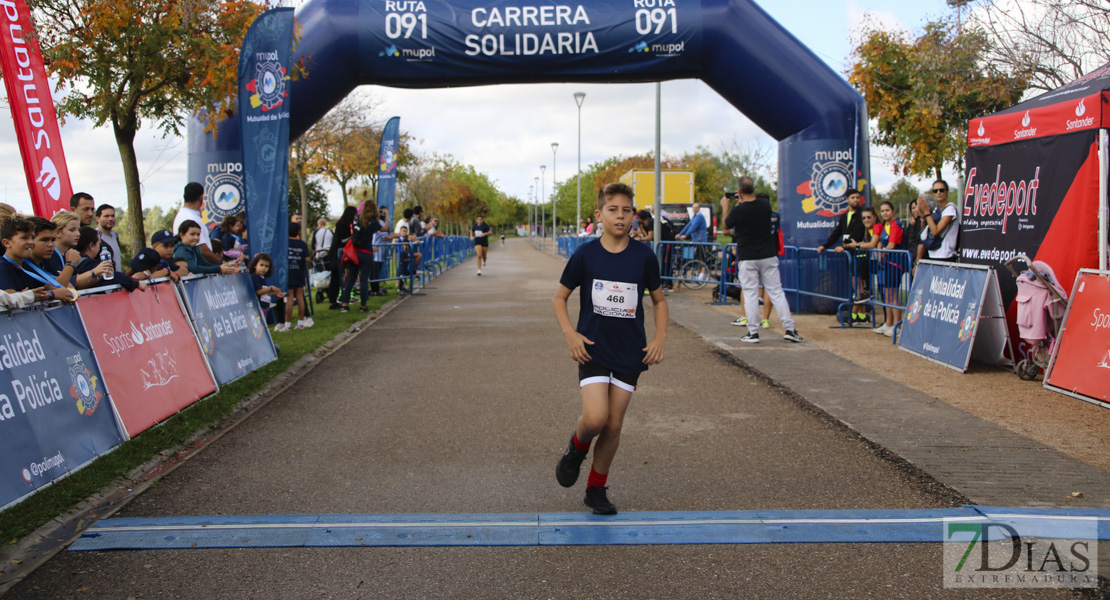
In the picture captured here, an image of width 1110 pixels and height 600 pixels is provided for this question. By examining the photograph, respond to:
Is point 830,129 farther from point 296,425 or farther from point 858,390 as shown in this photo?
point 296,425

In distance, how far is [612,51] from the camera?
13.1 meters

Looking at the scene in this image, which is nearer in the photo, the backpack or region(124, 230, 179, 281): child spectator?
region(124, 230, 179, 281): child spectator

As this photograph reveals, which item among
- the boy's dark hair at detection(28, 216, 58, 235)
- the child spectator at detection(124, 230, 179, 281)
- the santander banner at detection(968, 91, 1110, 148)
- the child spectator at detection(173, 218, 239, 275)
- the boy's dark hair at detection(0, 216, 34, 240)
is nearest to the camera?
the boy's dark hair at detection(0, 216, 34, 240)

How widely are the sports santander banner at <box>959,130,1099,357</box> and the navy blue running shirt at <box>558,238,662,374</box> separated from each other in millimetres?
5365

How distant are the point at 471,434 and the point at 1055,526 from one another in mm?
3608

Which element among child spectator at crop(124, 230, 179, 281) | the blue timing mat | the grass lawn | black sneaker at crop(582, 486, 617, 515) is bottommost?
the blue timing mat

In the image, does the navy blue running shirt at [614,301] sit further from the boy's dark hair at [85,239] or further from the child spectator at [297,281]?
the child spectator at [297,281]

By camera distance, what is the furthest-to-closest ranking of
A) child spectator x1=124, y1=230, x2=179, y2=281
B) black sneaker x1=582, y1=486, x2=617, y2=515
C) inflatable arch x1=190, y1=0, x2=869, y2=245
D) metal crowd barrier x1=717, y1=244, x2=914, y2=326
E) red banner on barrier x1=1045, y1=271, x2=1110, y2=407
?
inflatable arch x1=190, y1=0, x2=869, y2=245 < metal crowd barrier x1=717, y1=244, x2=914, y2=326 < child spectator x1=124, y1=230, x2=179, y2=281 < red banner on barrier x1=1045, y1=271, x2=1110, y2=407 < black sneaker x1=582, y1=486, x2=617, y2=515

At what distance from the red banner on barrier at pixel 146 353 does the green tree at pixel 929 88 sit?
16899 mm

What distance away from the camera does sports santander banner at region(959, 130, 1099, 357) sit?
7.60m

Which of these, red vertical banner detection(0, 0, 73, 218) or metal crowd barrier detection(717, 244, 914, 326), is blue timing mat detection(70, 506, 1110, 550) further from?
metal crowd barrier detection(717, 244, 914, 326)

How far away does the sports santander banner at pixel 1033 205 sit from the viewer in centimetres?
760

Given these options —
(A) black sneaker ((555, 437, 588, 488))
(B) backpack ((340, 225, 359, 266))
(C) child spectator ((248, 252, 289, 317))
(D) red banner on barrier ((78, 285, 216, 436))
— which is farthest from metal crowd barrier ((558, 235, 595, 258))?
(A) black sneaker ((555, 437, 588, 488))

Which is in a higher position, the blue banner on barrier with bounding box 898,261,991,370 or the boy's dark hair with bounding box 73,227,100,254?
the boy's dark hair with bounding box 73,227,100,254
